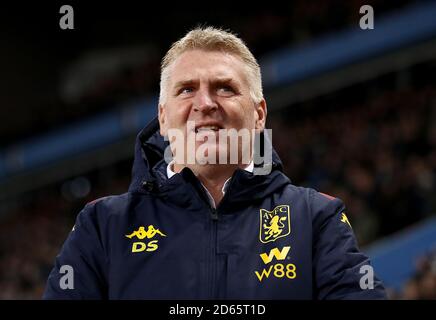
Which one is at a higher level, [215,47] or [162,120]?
[215,47]

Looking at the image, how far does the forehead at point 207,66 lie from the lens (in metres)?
1.80

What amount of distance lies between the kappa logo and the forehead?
0.38 m

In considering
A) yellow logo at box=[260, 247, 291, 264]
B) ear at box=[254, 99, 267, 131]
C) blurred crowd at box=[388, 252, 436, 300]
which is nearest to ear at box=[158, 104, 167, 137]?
ear at box=[254, 99, 267, 131]

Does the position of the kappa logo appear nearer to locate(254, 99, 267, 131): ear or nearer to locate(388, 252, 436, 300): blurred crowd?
locate(254, 99, 267, 131): ear

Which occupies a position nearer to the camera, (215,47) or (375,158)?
(215,47)

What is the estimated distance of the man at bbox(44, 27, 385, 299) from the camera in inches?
64.5

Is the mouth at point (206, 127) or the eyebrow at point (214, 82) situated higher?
the eyebrow at point (214, 82)

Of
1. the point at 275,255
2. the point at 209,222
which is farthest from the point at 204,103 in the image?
the point at 275,255

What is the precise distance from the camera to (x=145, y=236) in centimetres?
172

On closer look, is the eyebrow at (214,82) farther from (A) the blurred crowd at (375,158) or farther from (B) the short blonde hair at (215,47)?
(A) the blurred crowd at (375,158)

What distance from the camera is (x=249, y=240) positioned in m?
→ 1.71

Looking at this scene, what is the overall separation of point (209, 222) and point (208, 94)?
0.31 m

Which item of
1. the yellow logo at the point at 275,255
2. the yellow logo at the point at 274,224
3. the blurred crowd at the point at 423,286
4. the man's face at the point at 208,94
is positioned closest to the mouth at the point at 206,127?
the man's face at the point at 208,94

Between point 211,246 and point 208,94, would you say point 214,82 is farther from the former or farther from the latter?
point 211,246
